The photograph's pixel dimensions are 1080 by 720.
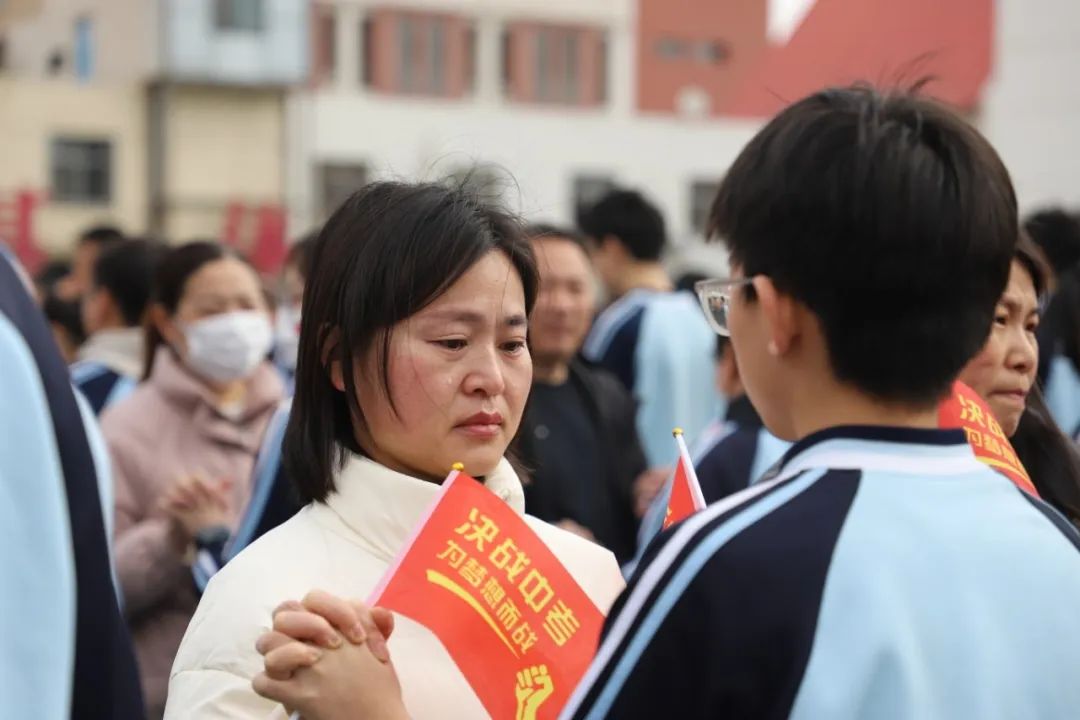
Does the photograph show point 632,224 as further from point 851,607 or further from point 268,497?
point 851,607

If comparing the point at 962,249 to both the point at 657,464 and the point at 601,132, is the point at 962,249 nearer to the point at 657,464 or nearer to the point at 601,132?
the point at 657,464

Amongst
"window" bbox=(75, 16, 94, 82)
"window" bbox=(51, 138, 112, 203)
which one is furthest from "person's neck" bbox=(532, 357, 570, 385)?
"window" bbox=(75, 16, 94, 82)

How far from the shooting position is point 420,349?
2215 millimetres

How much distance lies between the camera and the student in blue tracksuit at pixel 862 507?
4.83 feet

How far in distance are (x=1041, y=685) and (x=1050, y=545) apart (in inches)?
5.6

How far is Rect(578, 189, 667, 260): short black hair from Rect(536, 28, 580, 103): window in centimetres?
2633

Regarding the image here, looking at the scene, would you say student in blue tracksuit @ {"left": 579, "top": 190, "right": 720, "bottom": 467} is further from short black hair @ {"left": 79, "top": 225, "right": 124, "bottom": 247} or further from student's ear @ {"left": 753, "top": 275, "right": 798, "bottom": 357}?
student's ear @ {"left": 753, "top": 275, "right": 798, "bottom": 357}

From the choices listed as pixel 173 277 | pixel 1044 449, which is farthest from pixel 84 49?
pixel 1044 449

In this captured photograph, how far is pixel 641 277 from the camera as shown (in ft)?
23.4

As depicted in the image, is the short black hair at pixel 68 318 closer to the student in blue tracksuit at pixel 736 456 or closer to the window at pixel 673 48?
the student in blue tracksuit at pixel 736 456

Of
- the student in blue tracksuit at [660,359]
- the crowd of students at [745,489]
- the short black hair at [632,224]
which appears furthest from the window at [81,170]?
the crowd of students at [745,489]

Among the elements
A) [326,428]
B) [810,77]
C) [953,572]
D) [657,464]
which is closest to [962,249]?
[953,572]

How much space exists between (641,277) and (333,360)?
4.88 meters

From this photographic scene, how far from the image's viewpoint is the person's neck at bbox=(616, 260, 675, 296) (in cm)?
708
